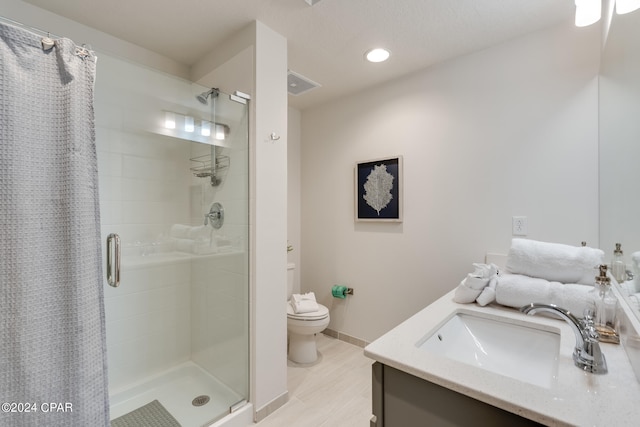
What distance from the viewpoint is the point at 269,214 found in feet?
5.74

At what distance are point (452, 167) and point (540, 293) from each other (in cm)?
104

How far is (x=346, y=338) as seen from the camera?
A: 2592mm

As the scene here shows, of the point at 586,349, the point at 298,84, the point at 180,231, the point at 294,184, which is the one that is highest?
the point at 298,84

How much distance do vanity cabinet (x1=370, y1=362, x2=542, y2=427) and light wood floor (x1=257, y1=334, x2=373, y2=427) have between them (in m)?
0.91

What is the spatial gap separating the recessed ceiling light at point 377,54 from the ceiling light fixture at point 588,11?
99 cm

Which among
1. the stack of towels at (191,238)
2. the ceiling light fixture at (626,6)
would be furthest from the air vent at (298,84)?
the ceiling light fixture at (626,6)

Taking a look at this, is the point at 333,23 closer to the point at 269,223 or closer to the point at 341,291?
the point at 269,223

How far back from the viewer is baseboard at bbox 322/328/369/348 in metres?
2.49

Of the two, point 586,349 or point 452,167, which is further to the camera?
point 452,167

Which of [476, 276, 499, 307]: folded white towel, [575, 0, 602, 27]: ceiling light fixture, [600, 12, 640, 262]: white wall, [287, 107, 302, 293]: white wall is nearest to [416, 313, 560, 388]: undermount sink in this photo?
[476, 276, 499, 307]: folded white towel

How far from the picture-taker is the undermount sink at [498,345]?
3.39ft

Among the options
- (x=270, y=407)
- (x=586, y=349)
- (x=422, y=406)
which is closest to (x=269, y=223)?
(x=270, y=407)

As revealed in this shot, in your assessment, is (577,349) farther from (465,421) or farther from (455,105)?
(455,105)

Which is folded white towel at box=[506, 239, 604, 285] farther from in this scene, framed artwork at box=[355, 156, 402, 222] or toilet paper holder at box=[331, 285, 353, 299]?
toilet paper holder at box=[331, 285, 353, 299]
